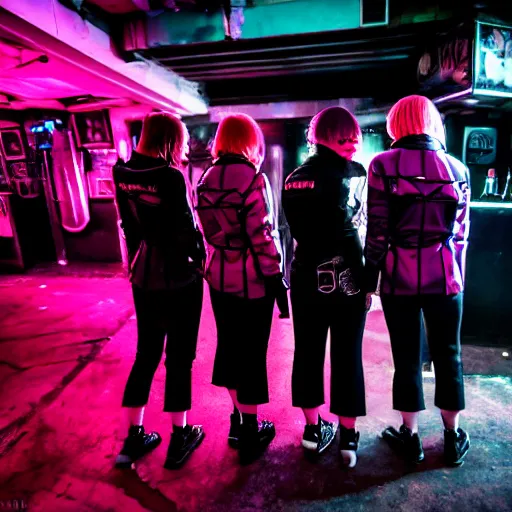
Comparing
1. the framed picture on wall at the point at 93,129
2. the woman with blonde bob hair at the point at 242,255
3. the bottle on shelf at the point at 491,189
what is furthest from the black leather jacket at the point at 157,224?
the framed picture on wall at the point at 93,129

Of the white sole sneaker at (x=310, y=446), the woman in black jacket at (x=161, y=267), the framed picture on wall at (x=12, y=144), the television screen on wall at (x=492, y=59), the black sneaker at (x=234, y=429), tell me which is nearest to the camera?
the woman in black jacket at (x=161, y=267)

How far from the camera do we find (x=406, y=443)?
2383mm

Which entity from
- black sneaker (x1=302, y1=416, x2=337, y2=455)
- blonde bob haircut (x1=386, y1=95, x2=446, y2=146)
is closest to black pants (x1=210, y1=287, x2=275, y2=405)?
black sneaker (x1=302, y1=416, x2=337, y2=455)

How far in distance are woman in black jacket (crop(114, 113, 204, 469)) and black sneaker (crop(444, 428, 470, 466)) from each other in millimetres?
1673

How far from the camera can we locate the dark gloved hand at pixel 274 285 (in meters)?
2.16

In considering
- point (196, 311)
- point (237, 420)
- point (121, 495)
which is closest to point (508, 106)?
point (196, 311)

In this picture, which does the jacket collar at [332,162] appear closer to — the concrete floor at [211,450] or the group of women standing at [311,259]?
the group of women standing at [311,259]

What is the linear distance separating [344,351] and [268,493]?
3.11 ft

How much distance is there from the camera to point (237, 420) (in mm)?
2619

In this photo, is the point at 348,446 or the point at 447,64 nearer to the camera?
the point at 348,446

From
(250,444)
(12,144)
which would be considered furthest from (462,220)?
(12,144)

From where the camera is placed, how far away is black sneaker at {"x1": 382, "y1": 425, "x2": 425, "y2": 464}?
232 centimetres

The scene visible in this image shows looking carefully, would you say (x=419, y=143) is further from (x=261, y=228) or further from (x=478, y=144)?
(x=478, y=144)

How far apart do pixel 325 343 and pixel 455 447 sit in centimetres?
106
